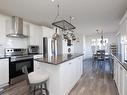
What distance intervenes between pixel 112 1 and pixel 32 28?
3559mm

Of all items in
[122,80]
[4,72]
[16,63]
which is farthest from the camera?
[16,63]

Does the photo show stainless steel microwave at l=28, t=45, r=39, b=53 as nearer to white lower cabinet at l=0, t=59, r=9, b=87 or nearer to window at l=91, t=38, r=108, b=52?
white lower cabinet at l=0, t=59, r=9, b=87

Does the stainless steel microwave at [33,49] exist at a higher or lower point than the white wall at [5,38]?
lower

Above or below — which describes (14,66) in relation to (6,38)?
below

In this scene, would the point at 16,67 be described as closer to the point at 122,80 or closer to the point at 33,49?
the point at 33,49

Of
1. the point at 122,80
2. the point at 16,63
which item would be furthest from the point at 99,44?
the point at 122,80

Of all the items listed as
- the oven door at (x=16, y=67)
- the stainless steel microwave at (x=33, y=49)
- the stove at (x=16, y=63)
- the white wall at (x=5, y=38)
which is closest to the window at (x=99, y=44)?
the stainless steel microwave at (x=33, y=49)

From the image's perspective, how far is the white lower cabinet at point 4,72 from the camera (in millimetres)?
3350

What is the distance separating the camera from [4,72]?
3418mm

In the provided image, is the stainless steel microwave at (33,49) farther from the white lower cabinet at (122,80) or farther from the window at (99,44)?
the window at (99,44)

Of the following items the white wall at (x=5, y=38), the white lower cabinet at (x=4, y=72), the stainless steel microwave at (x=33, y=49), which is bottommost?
the white lower cabinet at (x=4, y=72)

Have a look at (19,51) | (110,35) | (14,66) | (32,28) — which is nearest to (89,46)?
(110,35)

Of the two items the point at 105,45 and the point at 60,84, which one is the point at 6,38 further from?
the point at 105,45

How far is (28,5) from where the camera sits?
3104 millimetres
